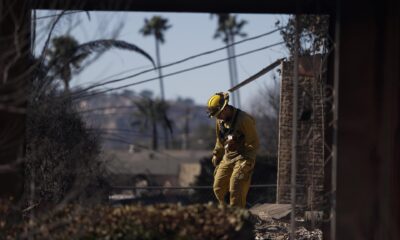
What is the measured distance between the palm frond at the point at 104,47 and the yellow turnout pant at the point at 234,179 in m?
2.37

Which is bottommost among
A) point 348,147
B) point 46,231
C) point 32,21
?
point 46,231

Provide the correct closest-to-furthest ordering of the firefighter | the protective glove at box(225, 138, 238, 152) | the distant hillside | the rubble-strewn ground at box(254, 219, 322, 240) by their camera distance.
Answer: the distant hillside, the rubble-strewn ground at box(254, 219, 322, 240), the firefighter, the protective glove at box(225, 138, 238, 152)

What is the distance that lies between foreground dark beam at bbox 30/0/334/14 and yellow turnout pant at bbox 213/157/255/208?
3.38 m

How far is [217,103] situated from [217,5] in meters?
2.90

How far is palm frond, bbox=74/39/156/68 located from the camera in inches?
604

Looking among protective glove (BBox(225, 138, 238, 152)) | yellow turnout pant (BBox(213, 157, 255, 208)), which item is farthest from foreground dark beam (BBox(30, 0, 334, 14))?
yellow turnout pant (BBox(213, 157, 255, 208))

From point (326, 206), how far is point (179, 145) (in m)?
91.6

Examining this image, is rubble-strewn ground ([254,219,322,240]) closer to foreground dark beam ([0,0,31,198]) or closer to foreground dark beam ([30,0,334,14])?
foreground dark beam ([30,0,334,14])

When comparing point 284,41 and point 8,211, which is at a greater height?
point 284,41

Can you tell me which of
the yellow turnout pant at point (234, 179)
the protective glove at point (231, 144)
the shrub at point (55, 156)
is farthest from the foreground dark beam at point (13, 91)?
the protective glove at point (231, 144)

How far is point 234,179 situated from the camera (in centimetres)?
1580

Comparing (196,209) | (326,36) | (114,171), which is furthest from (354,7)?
(114,171)

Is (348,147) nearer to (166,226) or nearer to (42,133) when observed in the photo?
(166,226)

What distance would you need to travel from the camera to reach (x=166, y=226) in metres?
10.6
